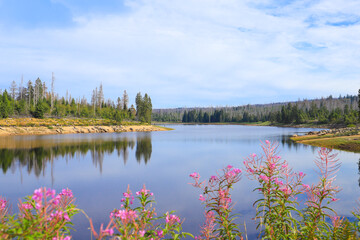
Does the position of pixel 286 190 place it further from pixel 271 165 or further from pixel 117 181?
pixel 117 181

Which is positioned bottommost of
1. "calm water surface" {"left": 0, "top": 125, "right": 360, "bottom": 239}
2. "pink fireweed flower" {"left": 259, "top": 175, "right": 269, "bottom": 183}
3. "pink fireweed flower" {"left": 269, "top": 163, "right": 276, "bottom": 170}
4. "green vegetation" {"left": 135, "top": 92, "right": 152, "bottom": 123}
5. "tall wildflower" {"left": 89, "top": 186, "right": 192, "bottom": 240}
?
"calm water surface" {"left": 0, "top": 125, "right": 360, "bottom": 239}

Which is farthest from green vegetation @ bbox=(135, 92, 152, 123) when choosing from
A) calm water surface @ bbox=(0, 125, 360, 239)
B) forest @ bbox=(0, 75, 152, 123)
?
calm water surface @ bbox=(0, 125, 360, 239)

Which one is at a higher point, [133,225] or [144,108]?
[144,108]

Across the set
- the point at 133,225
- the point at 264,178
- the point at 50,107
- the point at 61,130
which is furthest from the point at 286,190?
the point at 50,107

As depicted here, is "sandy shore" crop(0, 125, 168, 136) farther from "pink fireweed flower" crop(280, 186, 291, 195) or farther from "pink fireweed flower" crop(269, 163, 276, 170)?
"pink fireweed flower" crop(280, 186, 291, 195)

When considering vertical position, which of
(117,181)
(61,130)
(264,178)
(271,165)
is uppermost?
(271,165)

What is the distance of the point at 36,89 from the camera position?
99375 millimetres

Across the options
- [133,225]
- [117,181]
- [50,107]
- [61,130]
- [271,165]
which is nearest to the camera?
[133,225]

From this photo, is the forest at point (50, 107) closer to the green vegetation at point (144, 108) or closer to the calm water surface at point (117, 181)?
the green vegetation at point (144, 108)

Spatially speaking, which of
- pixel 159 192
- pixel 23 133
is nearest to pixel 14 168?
pixel 159 192

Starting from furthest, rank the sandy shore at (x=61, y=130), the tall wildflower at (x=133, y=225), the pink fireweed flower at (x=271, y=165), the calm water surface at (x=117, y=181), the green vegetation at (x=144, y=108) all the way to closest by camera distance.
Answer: the green vegetation at (x=144, y=108)
the sandy shore at (x=61, y=130)
the calm water surface at (x=117, y=181)
the pink fireweed flower at (x=271, y=165)
the tall wildflower at (x=133, y=225)

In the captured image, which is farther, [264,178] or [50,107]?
[50,107]

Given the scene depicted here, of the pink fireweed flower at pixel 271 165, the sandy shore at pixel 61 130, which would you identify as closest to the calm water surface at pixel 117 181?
the pink fireweed flower at pixel 271 165

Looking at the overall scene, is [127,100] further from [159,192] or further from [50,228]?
[50,228]
